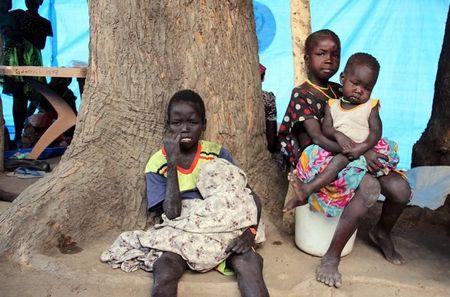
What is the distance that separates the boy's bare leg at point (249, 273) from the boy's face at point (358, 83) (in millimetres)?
1053

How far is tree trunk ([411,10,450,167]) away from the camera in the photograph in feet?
14.6

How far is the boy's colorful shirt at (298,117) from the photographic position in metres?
2.91

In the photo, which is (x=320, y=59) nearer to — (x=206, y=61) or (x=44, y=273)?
(x=206, y=61)

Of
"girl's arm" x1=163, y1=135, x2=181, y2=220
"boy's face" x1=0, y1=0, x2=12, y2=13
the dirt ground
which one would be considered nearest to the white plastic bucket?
the dirt ground

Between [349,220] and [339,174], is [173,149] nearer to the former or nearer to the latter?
[339,174]

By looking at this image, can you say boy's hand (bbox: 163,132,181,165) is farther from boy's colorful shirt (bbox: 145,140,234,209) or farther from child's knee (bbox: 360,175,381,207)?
child's knee (bbox: 360,175,381,207)

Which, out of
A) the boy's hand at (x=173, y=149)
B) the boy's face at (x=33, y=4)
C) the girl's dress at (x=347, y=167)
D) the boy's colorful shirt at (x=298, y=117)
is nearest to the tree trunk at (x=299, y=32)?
the boy's colorful shirt at (x=298, y=117)

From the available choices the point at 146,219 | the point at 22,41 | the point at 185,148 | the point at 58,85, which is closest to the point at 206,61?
the point at 185,148

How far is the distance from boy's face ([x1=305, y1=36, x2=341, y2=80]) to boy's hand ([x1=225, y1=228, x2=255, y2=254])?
3.62 feet

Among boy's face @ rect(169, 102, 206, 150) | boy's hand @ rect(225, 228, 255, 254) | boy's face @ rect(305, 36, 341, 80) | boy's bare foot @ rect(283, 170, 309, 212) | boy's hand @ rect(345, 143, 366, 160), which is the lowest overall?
boy's hand @ rect(225, 228, 255, 254)

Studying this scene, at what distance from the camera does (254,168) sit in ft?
10.8

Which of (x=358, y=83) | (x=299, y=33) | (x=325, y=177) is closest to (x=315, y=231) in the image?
(x=325, y=177)

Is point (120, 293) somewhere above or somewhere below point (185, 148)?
below

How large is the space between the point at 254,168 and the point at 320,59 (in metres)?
0.85
